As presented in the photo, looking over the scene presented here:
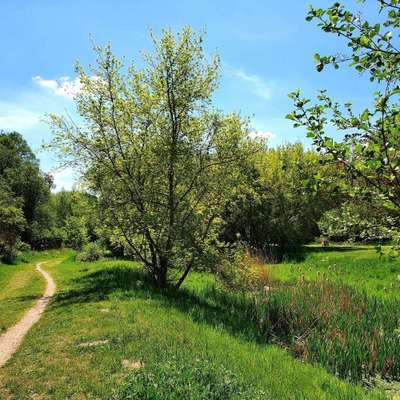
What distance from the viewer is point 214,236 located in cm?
1780

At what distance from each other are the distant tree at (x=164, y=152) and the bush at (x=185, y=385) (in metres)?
9.56

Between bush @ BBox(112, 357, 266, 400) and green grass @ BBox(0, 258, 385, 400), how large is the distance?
0.02 m

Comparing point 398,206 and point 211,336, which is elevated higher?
point 398,206

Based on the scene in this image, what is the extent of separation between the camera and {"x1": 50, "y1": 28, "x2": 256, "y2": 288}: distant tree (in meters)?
16.7

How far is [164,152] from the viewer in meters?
16.7

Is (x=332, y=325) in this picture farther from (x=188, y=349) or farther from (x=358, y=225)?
(x=358, y=225)

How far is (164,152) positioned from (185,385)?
38.3 feet

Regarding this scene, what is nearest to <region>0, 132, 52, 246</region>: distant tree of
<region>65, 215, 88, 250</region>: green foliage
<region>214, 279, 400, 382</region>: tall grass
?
<region>65, 215, 88, 250</region>: green foliage

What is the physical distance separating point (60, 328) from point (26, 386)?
4.31m

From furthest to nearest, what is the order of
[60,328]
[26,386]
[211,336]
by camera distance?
[60,328], [211,336], [26,386]

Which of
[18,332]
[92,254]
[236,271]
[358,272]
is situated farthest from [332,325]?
[92,254]

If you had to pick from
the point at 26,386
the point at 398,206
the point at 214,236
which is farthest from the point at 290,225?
the point at 398,206

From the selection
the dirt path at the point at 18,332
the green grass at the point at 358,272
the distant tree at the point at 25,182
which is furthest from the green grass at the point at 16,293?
the distant tree at the point at 25,182

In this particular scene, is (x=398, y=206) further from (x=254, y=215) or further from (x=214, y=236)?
(x=254, y=215)
